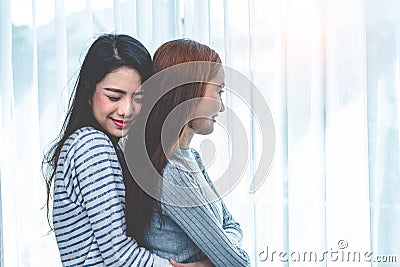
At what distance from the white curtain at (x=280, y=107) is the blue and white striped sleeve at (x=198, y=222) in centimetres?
49

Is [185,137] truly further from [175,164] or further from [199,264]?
[199,264]

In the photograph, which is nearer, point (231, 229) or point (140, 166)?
point (140, 166)

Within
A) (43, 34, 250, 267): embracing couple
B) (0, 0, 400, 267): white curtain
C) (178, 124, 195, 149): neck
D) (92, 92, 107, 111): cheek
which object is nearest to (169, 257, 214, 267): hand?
(43, 34, 250, 267): embracing couple

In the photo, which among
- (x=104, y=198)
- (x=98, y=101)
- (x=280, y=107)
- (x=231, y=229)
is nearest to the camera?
(x=104, y=198)

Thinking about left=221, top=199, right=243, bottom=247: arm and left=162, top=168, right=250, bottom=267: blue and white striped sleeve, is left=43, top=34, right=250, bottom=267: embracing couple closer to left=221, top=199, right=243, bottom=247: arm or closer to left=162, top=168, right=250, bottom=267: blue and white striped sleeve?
left=162, top=168, right=250, bottom=267: blue and white striped sleeve

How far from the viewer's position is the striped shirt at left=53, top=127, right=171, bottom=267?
1.27 m

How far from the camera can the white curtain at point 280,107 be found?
1745 millimetres

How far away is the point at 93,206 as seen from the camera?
4.16 ft

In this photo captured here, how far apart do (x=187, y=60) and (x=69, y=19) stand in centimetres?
71

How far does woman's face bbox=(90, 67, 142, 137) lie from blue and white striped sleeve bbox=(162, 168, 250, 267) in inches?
Answer: 5.8

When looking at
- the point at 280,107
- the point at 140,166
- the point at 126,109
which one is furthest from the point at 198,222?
the point at 280,107

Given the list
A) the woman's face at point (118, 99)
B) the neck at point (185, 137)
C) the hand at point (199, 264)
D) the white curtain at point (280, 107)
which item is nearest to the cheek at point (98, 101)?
the woman's face at point (118, 99)

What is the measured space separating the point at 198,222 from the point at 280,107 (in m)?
0.60

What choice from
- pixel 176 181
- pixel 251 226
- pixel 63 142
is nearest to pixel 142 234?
pixel 176 181
